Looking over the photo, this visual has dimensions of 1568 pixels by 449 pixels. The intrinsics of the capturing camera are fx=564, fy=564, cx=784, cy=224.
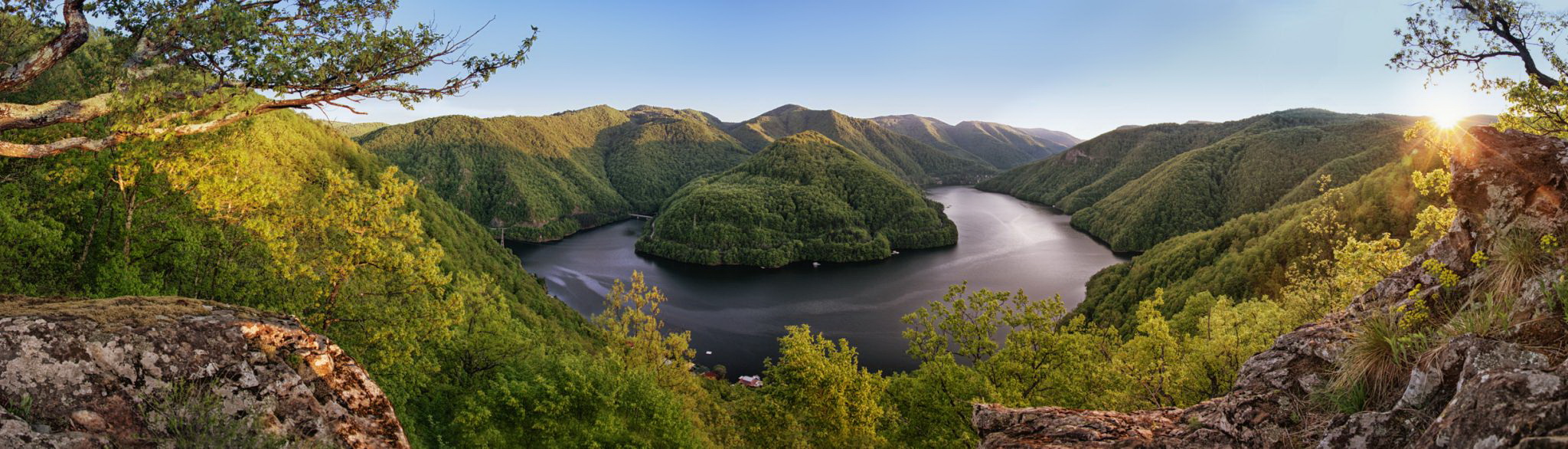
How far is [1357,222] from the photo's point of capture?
64.7 m

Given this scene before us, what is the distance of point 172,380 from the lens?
6586 mm

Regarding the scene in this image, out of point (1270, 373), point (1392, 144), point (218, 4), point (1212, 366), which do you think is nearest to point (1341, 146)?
point (1392, 144)

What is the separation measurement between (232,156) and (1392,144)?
687 feet

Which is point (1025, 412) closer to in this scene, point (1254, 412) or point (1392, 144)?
point (1254, 412)

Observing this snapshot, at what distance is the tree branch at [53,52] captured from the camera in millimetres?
7398

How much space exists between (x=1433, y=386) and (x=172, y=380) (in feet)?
43.8

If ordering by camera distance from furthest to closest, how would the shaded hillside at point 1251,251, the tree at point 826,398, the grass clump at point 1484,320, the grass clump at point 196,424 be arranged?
the shaded hillside at point 1251,251 → the tree at point 826,398 → the grass clump at point 196,424 → the grass clump at point 1484,320

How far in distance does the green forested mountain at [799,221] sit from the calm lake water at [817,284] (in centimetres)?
513

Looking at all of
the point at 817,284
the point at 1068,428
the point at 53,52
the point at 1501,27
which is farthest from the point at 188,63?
the point at 817,284

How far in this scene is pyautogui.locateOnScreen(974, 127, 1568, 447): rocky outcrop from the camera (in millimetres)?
4246

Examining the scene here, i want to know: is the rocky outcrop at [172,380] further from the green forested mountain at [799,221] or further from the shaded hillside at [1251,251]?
the green forested mountain at [799,221]

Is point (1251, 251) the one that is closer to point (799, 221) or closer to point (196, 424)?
point (196, 424)

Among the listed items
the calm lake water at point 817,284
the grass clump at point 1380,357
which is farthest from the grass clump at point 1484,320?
the calm lake water at point 817,284

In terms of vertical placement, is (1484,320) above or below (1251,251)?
above
